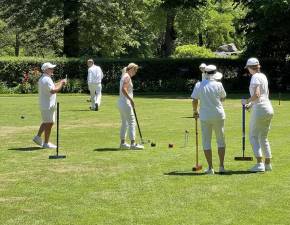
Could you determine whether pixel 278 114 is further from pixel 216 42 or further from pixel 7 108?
pixel 216 42

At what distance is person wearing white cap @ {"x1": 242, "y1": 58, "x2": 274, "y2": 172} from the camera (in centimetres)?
1113

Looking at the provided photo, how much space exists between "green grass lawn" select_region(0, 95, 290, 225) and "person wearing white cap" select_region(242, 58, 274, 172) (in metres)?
0.39

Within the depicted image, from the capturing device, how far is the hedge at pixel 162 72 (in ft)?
127

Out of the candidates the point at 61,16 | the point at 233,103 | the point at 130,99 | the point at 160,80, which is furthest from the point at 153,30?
the point at 130,99

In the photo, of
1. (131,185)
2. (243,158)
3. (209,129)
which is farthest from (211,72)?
(243,158)

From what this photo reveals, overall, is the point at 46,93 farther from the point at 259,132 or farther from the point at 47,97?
the point at 259,132

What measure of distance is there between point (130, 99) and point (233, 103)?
50.9 feet

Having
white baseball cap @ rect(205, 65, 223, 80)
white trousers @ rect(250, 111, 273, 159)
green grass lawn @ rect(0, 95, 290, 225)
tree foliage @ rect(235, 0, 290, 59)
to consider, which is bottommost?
green grass lawn @ rect(0, 95, 290, 225)

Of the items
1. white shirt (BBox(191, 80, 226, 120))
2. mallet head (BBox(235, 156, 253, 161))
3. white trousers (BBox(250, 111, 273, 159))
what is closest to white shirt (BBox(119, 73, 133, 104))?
mallet head (BBox(235, 156, 253, 161))

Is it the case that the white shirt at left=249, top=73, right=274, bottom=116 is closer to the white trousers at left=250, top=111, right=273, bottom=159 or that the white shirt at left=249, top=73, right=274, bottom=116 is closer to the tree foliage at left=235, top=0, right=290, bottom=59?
the white trousers at left=250, top=111, right=273, bottom=159

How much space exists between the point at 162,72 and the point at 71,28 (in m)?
11.8

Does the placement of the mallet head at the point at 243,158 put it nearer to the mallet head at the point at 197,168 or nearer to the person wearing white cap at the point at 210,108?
the mallet head at the point at 197,168

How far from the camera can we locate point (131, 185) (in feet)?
33.9

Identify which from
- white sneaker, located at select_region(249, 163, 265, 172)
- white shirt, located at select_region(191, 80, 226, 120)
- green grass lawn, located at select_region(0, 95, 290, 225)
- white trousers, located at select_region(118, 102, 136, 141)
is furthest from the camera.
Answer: white trousers, located at select_region(118, 102, 136, 141)
